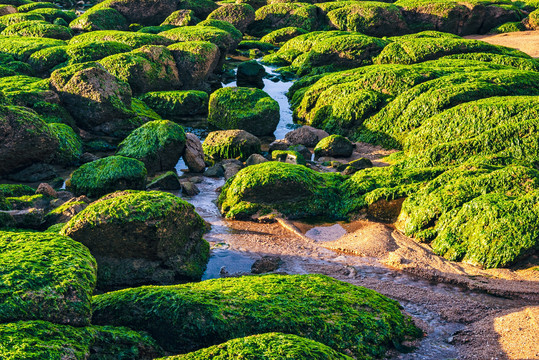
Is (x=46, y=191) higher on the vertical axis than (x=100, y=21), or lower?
lower

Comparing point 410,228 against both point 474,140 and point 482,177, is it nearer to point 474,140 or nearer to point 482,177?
point 482,177

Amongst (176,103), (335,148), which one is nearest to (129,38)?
(176,103)

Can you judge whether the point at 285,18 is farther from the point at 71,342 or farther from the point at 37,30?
the point at 71,342

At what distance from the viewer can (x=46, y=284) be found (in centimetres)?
449

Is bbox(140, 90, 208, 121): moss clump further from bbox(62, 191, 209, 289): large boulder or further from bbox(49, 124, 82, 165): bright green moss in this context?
bbox(62, 191, 209, 289): large boulder

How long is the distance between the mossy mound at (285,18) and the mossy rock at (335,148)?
1408cm

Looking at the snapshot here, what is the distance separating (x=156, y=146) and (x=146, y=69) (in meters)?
5.53

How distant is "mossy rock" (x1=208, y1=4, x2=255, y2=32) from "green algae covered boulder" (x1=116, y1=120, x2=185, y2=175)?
15447mm

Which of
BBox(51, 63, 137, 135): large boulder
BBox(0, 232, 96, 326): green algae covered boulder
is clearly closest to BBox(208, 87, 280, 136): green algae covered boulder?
BBox(51, 63, 137, 135): large boulder

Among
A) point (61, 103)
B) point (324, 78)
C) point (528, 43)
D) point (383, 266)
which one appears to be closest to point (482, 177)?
point (383, 266)

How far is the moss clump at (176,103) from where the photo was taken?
1547 cm

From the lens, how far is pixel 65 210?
8.46m

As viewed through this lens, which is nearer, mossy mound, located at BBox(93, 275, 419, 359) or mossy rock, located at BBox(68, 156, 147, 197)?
mossy mound, located at BBox(93, 275, 419, 359)

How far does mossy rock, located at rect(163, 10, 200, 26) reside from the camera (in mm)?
25547
